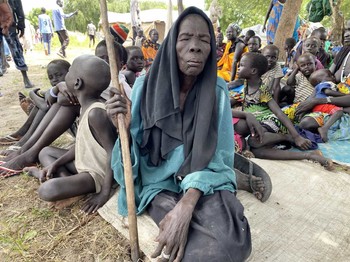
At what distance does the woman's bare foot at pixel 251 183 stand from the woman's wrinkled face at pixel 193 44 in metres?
0.88

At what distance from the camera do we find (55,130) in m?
2.29

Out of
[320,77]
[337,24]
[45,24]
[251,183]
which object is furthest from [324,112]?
[45,24]

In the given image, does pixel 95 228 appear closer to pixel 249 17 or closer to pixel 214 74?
pixel 214 74

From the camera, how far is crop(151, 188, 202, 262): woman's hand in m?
1.20

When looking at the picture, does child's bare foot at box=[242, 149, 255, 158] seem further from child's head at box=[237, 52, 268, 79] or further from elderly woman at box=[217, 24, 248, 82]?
elderly woman at box=[217, 24, 248, 82]

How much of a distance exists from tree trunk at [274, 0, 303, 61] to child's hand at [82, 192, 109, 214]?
21.6 ft

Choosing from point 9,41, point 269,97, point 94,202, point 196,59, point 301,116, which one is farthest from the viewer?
point 9,41

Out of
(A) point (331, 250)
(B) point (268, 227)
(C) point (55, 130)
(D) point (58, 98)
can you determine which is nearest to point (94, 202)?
(C) point (55, 130)

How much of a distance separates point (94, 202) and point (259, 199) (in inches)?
44.8

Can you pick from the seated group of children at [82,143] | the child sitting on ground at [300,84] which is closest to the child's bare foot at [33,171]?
the seated group of children at [82,143]

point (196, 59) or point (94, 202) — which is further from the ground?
point (196, 59)

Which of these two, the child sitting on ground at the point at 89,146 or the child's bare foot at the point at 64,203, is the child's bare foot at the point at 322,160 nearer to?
the child sitting on ground at the point at 89,146

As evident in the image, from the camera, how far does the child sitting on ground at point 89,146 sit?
1.77 meters

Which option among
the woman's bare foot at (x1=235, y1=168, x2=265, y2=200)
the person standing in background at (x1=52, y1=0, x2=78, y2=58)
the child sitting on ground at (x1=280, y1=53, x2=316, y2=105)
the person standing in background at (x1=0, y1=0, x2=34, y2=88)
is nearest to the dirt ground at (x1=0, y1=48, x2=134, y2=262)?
the woman's bare foot at (x1=235, y1=168, x2=265, y2=200)
